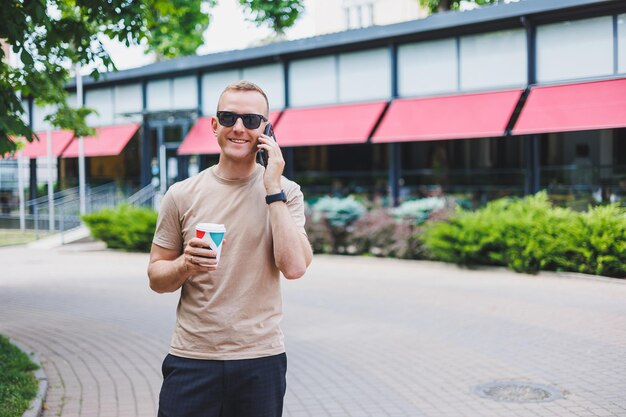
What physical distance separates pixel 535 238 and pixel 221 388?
11.7 metres

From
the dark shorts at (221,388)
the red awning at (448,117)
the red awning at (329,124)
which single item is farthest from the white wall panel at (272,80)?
the dark shorts at (221,388)

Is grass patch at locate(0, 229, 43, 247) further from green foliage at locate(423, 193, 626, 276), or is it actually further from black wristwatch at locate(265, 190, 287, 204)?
black wristwatch at locate(265, 190, 287, 204)

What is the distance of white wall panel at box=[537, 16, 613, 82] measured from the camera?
17328mm

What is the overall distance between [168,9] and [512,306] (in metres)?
6.05

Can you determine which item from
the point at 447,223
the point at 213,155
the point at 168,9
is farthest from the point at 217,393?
the point at 213,155

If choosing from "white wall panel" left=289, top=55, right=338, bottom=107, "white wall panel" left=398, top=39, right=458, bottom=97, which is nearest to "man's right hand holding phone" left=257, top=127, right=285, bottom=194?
"white wall panel" left=398, top=39, right=458, bottom=97

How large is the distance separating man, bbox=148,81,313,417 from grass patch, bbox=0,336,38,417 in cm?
303

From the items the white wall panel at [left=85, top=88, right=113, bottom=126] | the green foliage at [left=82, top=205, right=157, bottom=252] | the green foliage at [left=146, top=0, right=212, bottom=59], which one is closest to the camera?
the green foliage at [left=82, top=205, right=157, bottom=252]

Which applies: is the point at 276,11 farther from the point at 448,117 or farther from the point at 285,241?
the point at 285,241

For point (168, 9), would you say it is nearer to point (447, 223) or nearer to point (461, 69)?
point (447, 223)

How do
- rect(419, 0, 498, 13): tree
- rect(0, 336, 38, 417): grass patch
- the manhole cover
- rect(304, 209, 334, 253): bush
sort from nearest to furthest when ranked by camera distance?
rect(0, 336, 38, 417): grass patch
the manhole cover
rect(304, 209, 334, 253): bush
rect(419, 0, 498, 13): tree

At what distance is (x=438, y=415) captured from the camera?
5582mm

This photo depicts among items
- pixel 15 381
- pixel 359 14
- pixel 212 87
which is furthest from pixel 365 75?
pixel 359 14

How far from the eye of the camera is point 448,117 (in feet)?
63.9
